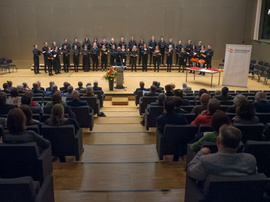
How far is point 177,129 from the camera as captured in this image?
15.0 ft

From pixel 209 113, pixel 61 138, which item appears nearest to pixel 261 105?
pixel 209 113

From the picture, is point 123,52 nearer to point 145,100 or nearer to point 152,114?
point 145,100

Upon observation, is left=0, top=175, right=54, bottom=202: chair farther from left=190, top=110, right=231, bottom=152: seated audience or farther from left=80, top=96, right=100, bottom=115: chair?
left=80, top=96, right=100, bottom=115: chair

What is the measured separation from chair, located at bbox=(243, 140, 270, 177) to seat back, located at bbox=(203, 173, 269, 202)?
77 cm

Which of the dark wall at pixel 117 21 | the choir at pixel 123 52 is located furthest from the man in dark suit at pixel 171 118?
the dark wall at pixel 117 21

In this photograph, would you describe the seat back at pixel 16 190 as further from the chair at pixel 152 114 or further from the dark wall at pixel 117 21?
the dark wall at pixel 117 21

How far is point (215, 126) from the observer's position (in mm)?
3342

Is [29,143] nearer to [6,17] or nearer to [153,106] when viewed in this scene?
[153,106]

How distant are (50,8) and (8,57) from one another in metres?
4.02

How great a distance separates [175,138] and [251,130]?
1192 mm

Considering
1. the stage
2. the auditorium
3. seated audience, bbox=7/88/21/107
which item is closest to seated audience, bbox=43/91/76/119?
the auditorium

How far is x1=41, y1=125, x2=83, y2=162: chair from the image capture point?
450 cm

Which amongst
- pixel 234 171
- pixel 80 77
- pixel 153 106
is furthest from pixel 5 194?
pixel 80 77

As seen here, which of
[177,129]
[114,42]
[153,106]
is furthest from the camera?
[114,42]
